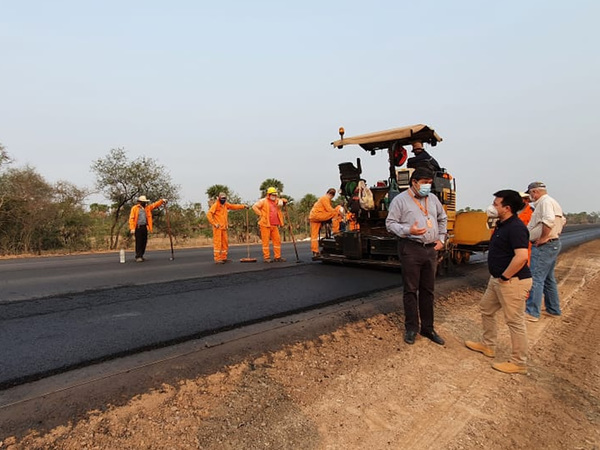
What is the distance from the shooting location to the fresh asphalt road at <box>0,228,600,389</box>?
3.31 metres

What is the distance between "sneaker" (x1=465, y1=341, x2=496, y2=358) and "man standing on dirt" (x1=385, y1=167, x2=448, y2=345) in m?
0.29

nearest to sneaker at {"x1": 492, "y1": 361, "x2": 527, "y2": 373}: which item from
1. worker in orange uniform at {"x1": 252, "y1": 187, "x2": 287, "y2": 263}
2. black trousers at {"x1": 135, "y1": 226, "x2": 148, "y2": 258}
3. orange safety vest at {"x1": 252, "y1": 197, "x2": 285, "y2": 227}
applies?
worker in orange uniform at {"x1": 252, "y1": 187, "x2": 287, "y2": 263}

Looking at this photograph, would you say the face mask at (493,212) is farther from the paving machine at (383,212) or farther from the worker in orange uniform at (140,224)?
the worker in orange uniform at (140,224)

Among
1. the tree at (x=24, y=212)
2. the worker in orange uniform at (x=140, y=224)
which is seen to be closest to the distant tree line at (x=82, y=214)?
the tree at (x=24, y=212)

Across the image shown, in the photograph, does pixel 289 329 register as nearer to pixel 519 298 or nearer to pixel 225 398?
pixel 225 398

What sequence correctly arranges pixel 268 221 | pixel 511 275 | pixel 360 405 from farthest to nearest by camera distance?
1. pixel 268 221
2. pixel 511 275
3. pixel 360 405

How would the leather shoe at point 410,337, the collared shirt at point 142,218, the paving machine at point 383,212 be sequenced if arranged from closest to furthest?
1. the leather shoe at point 410,337
2. the paving machine at point 383,212
3. the collared shirt at point 142,218

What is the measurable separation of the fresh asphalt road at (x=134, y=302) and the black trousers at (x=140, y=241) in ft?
4.69

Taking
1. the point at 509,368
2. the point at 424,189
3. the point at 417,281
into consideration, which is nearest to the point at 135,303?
the point at 417,281

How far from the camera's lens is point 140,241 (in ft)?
32.9

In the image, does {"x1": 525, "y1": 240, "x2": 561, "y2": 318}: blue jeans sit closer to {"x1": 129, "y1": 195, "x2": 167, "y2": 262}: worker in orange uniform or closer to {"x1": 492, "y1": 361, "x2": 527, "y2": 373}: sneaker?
{"x1": 492, "y1": 361, "x2": 527, "y2": 373}: sneaker

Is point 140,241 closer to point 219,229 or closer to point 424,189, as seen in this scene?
point 219,229

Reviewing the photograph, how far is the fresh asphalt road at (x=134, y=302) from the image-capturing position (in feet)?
10.8

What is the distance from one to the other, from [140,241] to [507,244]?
922 centimetres
